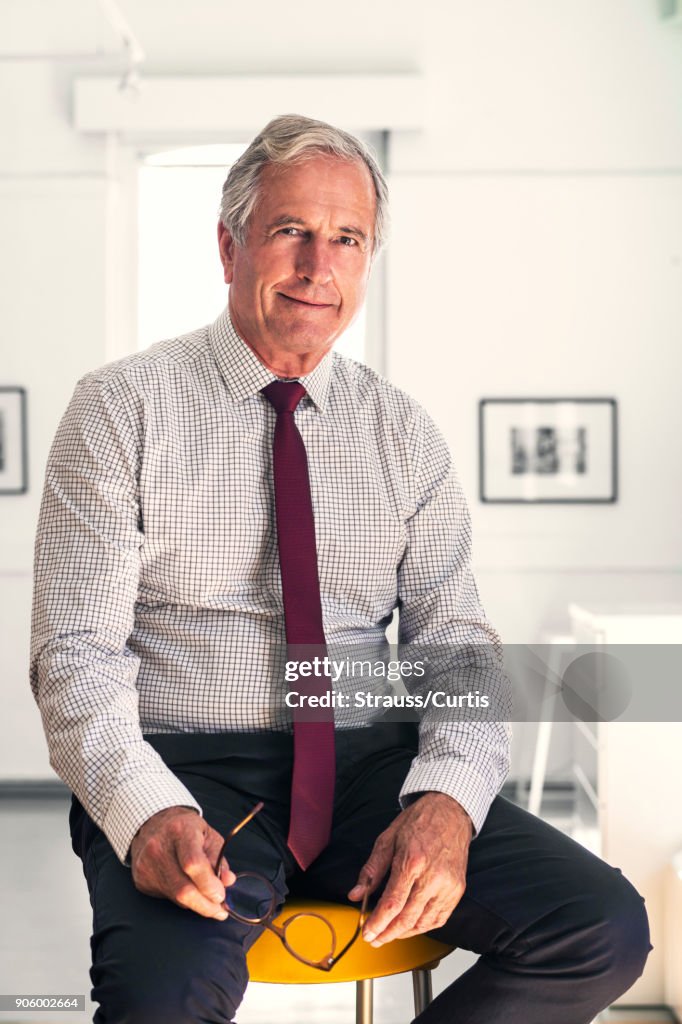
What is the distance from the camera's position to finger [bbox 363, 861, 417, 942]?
4.26 ft

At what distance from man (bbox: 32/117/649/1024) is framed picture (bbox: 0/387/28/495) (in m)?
3.17

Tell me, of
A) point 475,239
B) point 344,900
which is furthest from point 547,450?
point 344,900

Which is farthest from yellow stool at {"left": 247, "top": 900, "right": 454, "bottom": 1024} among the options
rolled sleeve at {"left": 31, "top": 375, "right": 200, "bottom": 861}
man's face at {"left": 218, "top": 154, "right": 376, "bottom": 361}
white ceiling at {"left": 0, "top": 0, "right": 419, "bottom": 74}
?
white ceiling at {"left": 0, "top": 0, "right": 419, "bottom": 74}

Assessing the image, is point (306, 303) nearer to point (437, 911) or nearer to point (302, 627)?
point (302, 627)

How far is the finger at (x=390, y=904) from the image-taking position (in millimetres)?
1299

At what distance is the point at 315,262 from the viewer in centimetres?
167

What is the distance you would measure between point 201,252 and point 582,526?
211 cm

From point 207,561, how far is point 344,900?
1.66 feet

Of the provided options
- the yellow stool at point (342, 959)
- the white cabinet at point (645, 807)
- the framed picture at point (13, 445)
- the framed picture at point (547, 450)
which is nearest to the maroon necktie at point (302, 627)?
the yellow stool at point (342, 959)

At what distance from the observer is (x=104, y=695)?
4.64ft

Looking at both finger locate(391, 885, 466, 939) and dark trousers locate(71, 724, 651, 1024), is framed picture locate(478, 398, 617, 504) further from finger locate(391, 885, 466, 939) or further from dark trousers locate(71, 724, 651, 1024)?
finger locate(391, 885, 466, 939)

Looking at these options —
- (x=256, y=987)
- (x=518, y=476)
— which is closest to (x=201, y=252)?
(x=518, y=476)

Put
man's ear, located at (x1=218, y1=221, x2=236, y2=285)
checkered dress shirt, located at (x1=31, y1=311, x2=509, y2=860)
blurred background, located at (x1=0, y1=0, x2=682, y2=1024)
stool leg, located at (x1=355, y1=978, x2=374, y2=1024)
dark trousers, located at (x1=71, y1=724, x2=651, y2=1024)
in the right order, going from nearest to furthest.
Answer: dark trousers, located at (x1=71, y1=724, x2=651, y2=1024), checkered dress shirt, located at (x1=31, y1=311, x2=509, y2=860), stool leg, located at (x1=355, y1=978, x2=374, y2=1024), man's ear, located at (x1=218, y1=221, x2=236, y2=285), blurred background, located at (x1=0, y1=0, x2=682, y2=1024)

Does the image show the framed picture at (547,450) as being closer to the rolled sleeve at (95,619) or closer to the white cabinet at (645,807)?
the white cabinet at (645,807)
